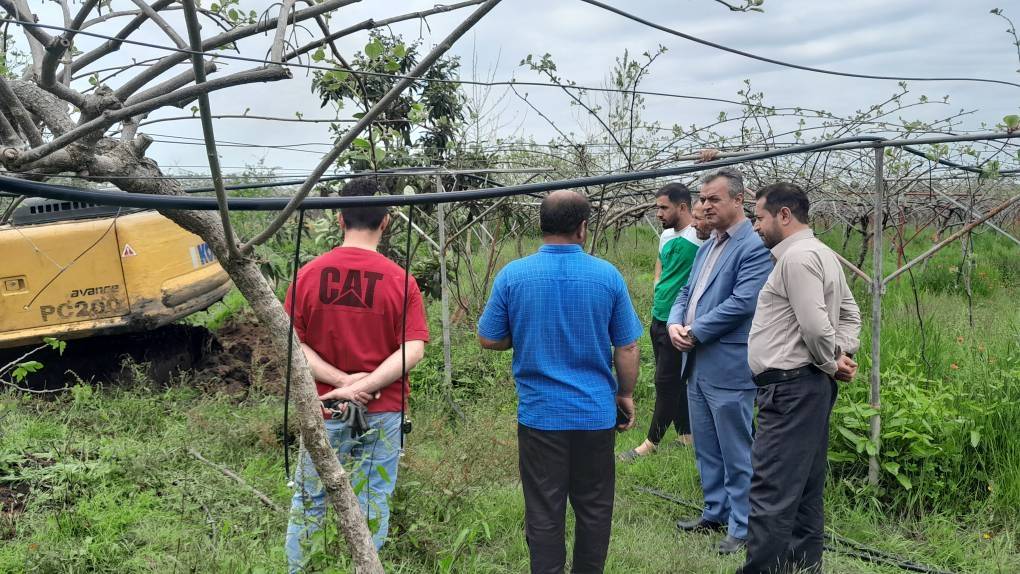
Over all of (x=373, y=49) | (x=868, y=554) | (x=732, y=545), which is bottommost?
(x=868, y=554)

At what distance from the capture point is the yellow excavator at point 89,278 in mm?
6031

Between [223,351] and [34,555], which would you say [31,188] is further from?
[223,351]

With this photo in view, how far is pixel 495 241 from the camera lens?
26.3ft

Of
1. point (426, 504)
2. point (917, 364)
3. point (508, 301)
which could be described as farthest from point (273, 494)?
point (917, 364)

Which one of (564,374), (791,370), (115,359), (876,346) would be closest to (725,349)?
(791,370)

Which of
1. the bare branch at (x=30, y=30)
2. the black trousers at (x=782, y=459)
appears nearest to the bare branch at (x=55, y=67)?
the bare branch at (x=30, y=30)

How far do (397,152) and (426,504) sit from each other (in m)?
3.66

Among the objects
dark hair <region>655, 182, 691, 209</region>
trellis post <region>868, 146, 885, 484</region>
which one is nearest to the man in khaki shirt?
trellis post <region>868, 146, 885, 484</region>

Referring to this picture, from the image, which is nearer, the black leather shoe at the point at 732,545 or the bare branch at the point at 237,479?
the bare branch at the point at 237,479

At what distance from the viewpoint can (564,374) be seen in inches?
120

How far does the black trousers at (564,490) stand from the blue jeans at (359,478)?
0.54 meters

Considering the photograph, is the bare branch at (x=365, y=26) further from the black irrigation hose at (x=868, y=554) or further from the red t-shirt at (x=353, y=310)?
the black irrigation hose at (x=868, y=554)

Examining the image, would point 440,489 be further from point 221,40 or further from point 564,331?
point 221,40

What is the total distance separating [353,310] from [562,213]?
911 millimetres
